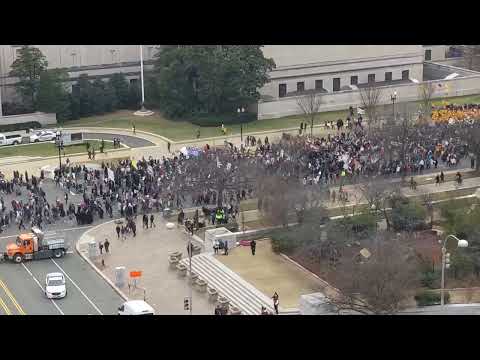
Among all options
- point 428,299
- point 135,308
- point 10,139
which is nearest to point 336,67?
point 10,139

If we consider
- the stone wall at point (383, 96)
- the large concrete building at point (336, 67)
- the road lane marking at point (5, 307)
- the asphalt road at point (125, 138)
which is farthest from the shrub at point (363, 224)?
the large concrete building at point (336, 67)

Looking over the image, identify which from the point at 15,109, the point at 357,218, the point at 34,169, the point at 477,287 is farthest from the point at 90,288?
the point at 15,109

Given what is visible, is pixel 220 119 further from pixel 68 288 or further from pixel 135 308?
pixel 135 308

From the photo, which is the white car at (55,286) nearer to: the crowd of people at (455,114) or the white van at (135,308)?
the white van at (135,308)

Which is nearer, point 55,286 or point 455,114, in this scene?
point 55,286

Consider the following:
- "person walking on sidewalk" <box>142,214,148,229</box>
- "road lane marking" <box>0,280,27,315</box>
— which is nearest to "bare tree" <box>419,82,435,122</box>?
"person walking on sidewalk" <box>142,214,148,229</box>

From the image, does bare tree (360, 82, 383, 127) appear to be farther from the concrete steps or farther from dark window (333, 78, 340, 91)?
the concrete steps
